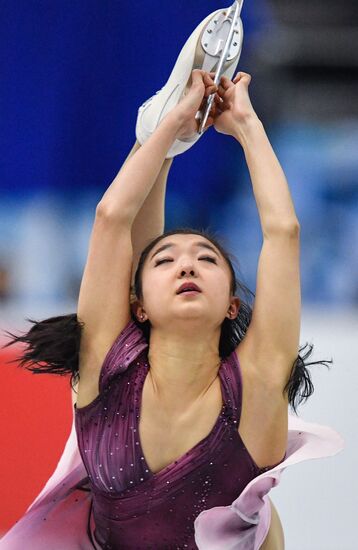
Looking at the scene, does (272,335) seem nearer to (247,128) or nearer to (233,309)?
(233,309)

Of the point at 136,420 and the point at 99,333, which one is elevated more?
the point at 99,333

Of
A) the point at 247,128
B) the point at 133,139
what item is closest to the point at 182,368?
the point at 247,128

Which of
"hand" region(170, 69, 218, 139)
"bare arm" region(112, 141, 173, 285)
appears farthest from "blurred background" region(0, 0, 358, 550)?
"hand" region(170, 69, 218, 139)

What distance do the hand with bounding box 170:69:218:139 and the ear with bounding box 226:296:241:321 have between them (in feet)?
1.11

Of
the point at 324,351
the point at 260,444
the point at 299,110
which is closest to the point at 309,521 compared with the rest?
the point at 324,351

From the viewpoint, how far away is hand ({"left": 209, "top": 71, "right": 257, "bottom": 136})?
2.07 m

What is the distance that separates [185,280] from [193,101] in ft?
1.27

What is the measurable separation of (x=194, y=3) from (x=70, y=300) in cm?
92

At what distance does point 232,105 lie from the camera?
6.90 feet

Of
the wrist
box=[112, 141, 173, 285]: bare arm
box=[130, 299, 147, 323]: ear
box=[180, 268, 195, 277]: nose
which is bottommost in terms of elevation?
box=[130, 299, 147, 323]: ear

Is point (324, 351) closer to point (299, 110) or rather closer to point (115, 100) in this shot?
point (299, 110)

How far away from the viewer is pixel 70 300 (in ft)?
9.72

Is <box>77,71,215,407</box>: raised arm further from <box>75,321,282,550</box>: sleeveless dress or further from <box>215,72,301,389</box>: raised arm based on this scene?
<box>215,72,301,389</box>: raised arm

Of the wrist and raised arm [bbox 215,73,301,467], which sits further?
the wrist
